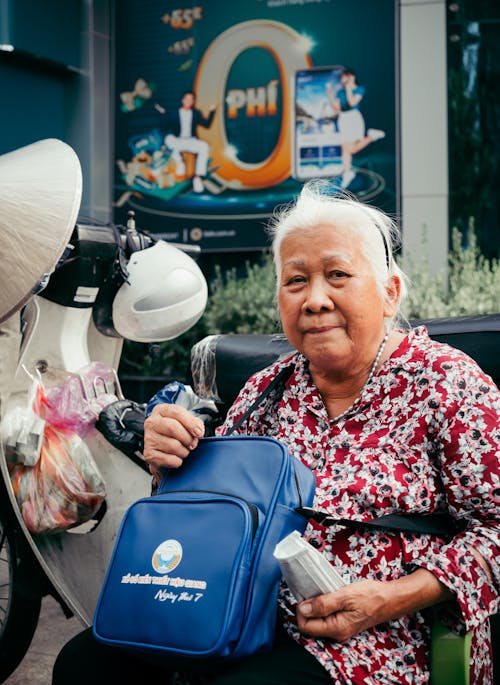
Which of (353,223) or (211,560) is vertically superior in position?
(353,223)

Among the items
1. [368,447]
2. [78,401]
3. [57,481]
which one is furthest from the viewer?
[78,401]

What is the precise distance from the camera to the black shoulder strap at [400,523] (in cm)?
163

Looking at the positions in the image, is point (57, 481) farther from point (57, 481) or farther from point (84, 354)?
point (84, 354)

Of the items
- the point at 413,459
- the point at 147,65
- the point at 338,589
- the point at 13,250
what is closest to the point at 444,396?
the point at 413,459

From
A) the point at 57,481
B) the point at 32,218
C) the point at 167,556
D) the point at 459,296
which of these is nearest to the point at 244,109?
the point at 459,296

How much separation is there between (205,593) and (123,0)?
8715mm

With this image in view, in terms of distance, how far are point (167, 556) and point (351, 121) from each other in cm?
713

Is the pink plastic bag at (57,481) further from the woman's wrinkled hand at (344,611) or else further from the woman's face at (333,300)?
the woman's wrinkled hand at (344,611)

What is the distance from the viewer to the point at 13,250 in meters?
2.54

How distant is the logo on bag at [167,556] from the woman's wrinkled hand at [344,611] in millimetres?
247

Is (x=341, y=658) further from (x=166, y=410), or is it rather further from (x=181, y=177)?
(x=181, y=177)

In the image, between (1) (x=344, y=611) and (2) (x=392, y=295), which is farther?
(2) (x=392, y=295)

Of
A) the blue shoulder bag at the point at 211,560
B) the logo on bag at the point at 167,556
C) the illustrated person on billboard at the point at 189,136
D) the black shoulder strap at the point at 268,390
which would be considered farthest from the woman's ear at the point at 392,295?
the illustrated person on billboard at the point at 189,136

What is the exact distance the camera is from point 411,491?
168 cm
